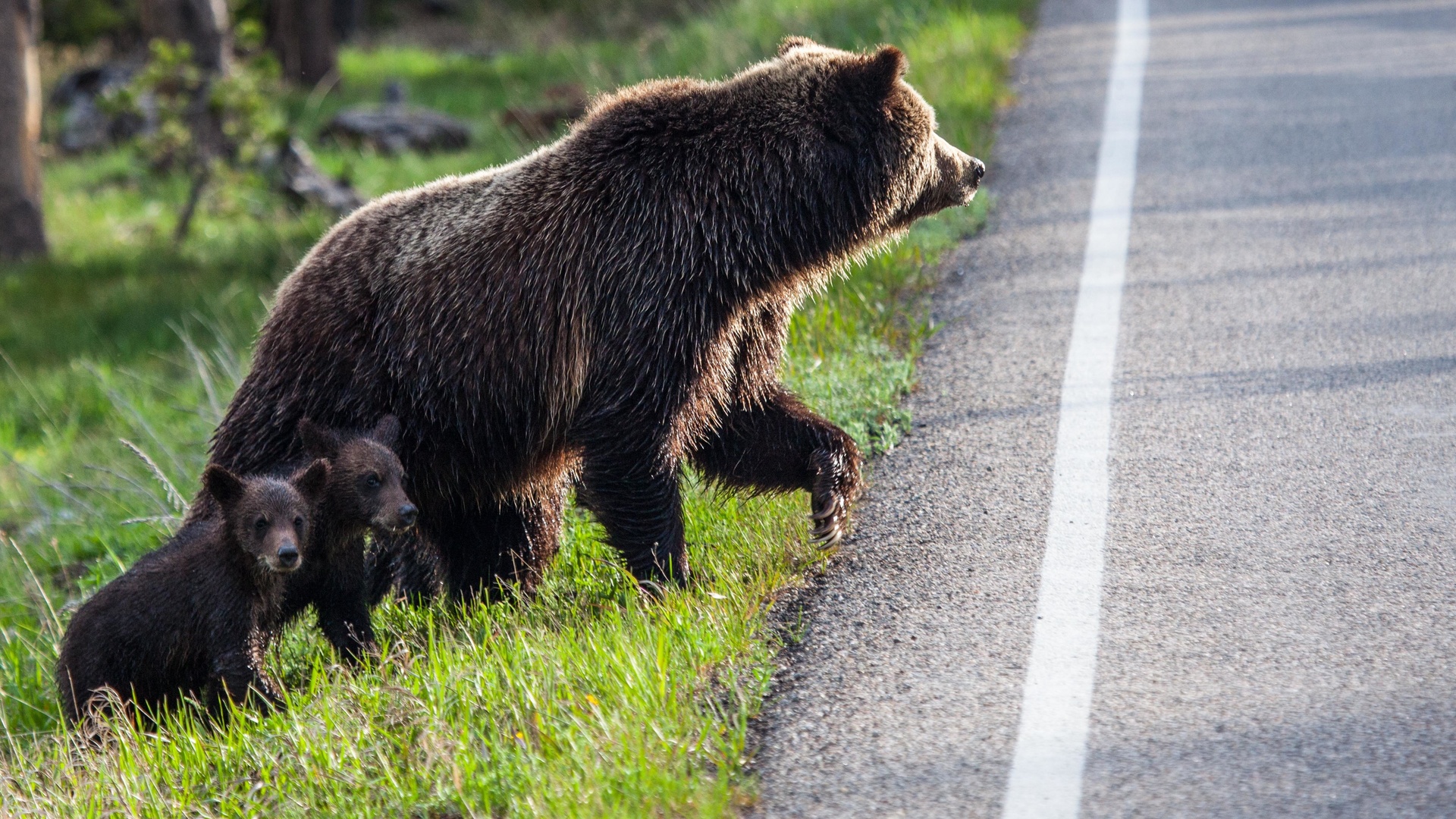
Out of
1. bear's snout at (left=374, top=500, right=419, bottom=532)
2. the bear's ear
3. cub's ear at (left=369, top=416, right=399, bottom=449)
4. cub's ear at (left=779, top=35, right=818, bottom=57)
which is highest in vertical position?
cub's ear at (left=779, top=35, right=818, bottom=57)

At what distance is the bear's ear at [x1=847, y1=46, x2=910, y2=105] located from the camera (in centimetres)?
507

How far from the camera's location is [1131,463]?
200 inches

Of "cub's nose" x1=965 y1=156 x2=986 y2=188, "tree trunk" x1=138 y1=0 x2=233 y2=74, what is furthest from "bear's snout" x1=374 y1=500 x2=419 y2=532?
"tree trunk" x1=138 y1=0 x2=233 y2=74

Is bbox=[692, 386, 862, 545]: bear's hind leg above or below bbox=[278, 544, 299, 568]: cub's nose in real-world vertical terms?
below

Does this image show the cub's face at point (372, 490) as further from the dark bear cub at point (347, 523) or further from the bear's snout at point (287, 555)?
the bear's snout at point (287, 555)

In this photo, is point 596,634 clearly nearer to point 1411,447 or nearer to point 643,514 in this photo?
point 643,514

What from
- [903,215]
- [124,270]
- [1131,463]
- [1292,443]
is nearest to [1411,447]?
[1292,443]

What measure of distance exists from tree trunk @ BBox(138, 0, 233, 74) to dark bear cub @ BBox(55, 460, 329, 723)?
11.8 metres

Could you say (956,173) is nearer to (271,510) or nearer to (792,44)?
(792,44)

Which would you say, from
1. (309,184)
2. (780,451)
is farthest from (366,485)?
(309,184)

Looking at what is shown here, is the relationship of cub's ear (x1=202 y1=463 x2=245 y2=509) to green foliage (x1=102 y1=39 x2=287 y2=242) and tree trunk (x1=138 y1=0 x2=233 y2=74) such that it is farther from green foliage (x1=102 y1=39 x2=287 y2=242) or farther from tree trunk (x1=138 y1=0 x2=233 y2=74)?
tree trunk (x1=138 y1=0 x2=233 y2=74)

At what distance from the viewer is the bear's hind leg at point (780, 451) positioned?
16.9ft

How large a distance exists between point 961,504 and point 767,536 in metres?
0.70

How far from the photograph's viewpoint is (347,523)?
4773 millimetres
